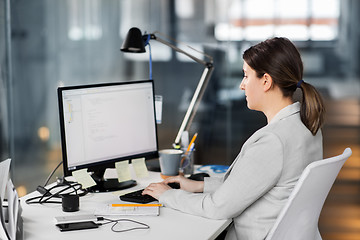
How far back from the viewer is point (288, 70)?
5.37ft

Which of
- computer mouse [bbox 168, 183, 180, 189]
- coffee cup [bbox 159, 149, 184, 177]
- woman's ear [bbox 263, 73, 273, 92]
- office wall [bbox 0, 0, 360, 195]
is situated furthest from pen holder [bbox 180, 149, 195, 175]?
office wall [bbox 0, 0, 360, 195]

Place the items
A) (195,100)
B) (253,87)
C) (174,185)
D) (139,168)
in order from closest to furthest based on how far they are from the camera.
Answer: (253,87), (174,185), (139,168), (195,100)

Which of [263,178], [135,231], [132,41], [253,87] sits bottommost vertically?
[135,231]

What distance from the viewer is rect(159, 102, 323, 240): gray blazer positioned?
5.03 feet

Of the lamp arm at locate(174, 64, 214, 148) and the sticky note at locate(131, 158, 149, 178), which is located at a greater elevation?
the lamp arm at locate(174, 64, 214, 148)

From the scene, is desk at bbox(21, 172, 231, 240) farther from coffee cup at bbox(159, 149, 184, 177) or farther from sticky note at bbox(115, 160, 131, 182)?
coffee cup at bbox(159, 149, 184, 177)

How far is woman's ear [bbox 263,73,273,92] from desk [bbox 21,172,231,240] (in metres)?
0.45

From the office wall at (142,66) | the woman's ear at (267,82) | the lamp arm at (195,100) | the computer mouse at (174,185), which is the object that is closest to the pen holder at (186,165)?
the lamp arm at (195,100)

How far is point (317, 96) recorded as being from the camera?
1663 mm

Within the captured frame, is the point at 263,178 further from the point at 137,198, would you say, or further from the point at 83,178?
the point at 83,178

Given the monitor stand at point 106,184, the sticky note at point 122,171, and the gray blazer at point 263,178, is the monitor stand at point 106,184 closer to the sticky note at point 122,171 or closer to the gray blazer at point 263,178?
the sticky note at point 122,171

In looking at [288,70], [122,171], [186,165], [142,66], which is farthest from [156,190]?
[142,66]

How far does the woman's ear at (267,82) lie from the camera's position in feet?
5.43

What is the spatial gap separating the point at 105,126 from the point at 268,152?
70 centimetres
